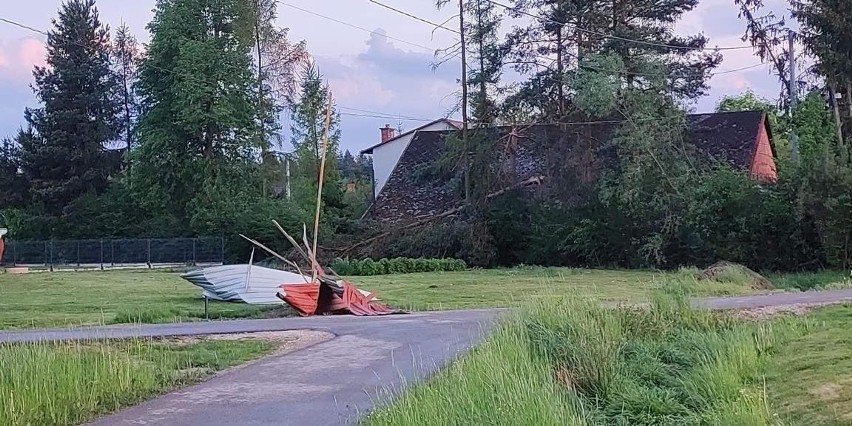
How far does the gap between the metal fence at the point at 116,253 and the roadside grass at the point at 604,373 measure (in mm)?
40410

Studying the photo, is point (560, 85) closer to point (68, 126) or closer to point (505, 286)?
point (505, 286)

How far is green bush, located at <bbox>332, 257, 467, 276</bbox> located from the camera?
39.1 m

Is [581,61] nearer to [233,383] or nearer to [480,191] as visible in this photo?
[480,191]

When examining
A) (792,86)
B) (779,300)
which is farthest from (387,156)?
(779,300)

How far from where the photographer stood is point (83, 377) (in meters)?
9.76

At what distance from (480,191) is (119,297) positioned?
68.6 ft

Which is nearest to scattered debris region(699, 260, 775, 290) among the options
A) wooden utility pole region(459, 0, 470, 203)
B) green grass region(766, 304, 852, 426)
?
green grass region(766, 304, 852, 426)

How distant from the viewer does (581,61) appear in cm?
4031

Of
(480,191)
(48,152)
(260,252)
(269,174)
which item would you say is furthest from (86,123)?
(480,191)

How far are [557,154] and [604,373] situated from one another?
31929mm

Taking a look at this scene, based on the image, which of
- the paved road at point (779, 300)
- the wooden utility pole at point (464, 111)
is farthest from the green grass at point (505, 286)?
the wooden utility pole at point (464, 111)

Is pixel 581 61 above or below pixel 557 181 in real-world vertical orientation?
above

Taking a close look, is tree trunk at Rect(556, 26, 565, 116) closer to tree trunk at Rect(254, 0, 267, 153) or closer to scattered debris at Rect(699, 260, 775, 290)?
scattered debris at Rect(699, 260, 775, 290)

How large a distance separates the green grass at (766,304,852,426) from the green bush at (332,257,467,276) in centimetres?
2645
